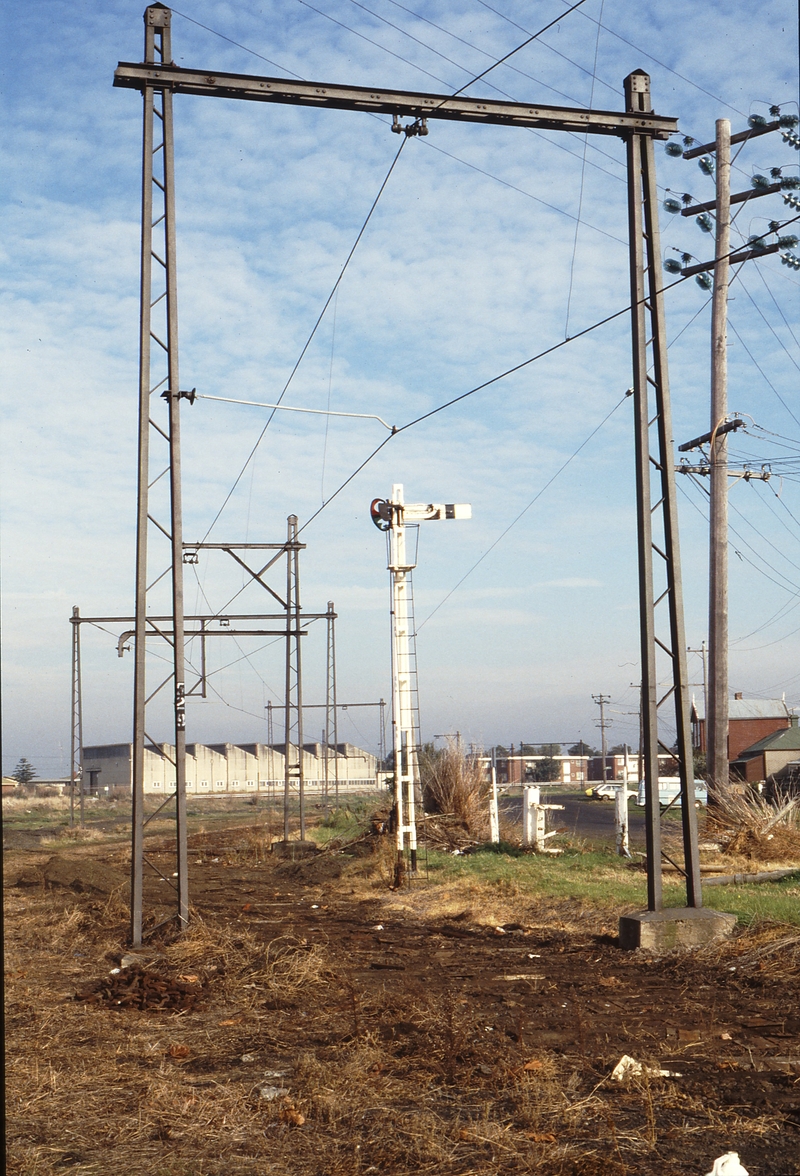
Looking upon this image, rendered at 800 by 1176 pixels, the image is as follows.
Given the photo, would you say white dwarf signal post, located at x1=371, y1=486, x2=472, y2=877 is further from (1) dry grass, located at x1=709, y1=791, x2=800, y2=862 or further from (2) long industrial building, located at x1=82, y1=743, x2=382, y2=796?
(2) long industrial building, located at x1=82, y1=743, x2=382, y2=796

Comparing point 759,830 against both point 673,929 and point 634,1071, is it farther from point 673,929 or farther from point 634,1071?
point 634,1071

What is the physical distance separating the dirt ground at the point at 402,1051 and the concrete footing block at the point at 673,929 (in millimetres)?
294

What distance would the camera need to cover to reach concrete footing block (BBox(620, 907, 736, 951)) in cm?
1022

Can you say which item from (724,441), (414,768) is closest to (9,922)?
(414,768)

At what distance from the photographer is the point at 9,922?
14586mm

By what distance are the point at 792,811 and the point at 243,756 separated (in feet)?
243

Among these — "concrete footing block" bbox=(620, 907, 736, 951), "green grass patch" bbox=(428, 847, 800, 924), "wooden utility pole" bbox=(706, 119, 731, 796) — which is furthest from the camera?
"wooden utility pole" bbox=(706, 119, 731, 796)

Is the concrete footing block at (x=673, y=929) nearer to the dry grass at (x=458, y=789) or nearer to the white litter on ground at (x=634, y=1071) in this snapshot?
the white litter on ground at (x=634, y=1071)

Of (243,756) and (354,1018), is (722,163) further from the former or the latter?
(243,756)

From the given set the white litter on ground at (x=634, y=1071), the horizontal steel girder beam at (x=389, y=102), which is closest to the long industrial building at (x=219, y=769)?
the horizontal steel girder beam at (x=389, y=102)

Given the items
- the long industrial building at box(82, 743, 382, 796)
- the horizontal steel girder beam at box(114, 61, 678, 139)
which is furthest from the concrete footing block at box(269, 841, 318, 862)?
the long industrial building at box(82, 743, 382, 796)

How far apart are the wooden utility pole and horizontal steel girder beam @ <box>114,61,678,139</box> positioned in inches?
477

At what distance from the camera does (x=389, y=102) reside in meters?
11.2

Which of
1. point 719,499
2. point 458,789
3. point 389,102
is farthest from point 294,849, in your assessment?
point 389,102
